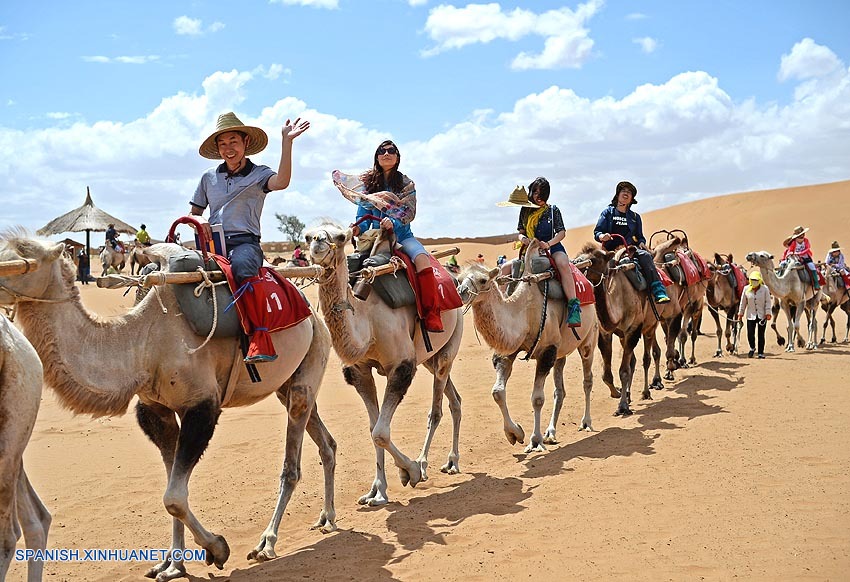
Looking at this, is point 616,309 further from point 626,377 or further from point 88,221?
point 88,221

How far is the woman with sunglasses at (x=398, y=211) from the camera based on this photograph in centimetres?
820

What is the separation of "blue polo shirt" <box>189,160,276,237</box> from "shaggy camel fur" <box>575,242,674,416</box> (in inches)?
258

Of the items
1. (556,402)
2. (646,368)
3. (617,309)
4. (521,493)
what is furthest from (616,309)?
(521,493)

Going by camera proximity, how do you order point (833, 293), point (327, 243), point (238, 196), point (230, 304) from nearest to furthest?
point (230, 304)
point (238, 196)
point (327, 243)
point (833, 293)

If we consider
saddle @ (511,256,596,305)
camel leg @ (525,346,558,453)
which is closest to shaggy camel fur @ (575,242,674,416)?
saddle @ (511,256,596,305)

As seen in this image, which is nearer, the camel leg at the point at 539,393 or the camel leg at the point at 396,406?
the camel leg at the point at 396,406

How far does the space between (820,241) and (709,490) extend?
204 ft

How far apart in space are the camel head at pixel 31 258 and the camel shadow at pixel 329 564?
2.43m

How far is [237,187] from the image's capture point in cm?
646

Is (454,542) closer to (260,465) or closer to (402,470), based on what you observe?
(402,470)

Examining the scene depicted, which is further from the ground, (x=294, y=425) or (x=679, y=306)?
(x=679, y=306)

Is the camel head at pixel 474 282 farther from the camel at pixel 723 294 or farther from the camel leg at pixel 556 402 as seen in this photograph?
the camel at pixel 723 294

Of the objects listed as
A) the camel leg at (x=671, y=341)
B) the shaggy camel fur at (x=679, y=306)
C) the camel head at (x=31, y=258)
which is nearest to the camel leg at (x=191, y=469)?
the camel head at (x=31, y=258)

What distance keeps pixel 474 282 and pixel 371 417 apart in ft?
6.74
